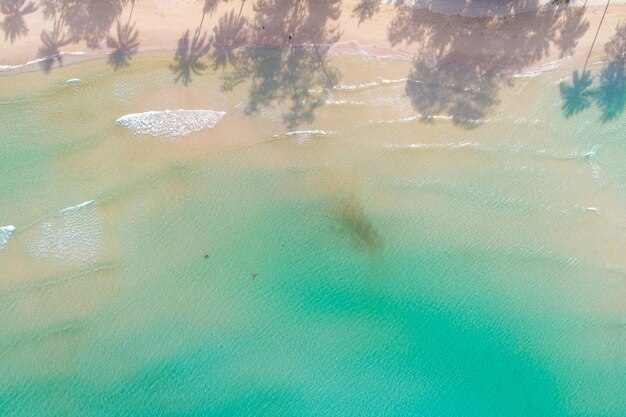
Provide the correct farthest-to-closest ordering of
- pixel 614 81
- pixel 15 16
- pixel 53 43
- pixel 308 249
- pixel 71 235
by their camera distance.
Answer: pixel 308 249
pixel 614 81
pixel 71 235
pixel 53 43
pixel 15 16

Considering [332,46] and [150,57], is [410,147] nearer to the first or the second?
[332,46]

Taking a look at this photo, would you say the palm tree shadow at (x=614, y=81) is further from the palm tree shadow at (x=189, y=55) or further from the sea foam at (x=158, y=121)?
the sea foam at (x=158, y=121)

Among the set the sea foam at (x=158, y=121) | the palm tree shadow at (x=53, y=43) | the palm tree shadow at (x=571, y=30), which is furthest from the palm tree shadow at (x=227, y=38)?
the palm tree shadow at (x=571, y=30)

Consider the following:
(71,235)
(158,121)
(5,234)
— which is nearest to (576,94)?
(158,121)

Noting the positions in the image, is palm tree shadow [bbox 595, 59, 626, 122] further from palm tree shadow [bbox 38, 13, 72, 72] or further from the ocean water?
palm tree shadow [bbox 38, 13, 72, 72]

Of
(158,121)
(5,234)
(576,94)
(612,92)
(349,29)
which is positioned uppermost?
(349,29)

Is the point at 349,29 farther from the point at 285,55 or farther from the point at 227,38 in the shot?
the point at 227,38
